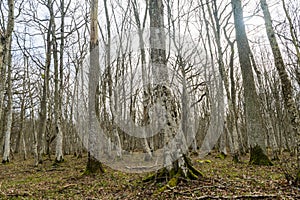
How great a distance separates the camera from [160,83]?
648cm

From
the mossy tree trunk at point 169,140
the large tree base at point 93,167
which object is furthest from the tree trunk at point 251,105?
the large tree base at point 93,167

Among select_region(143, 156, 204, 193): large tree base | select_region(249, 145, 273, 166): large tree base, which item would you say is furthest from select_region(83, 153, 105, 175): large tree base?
select_region(249, 145, 273, 166): large tree base

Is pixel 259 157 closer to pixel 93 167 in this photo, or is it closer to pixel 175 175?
pixel 175 175

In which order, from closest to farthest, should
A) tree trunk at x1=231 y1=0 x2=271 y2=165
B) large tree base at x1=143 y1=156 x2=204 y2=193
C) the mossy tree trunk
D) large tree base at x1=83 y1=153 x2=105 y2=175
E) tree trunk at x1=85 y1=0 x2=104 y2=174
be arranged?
large tree base at x1=143 y1=156 x2=204 y2=193 → the mossy tree trunk → large tree base at x1=83 y1=153 x2=105 y2=175 → tree trunk at x1=85 y1=0 x2=104 y2=174 → tree trunk at x1=231 y1=0 x2=271 y2=165

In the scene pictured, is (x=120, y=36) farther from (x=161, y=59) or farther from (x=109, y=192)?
(x=109, y=192)

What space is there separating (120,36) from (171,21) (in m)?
4.19

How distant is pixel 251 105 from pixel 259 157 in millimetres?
2015

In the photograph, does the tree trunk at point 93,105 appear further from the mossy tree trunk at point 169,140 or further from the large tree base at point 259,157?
the large tree base at point 259,157

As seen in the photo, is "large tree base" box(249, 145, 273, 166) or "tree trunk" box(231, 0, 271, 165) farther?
"tree trunk" box(231, 0, 271, 165)

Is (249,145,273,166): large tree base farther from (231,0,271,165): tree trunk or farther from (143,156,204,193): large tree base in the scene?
(143,156,204,193): large tree base

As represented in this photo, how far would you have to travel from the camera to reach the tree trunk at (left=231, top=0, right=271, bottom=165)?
9.38m

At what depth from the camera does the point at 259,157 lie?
924 centimetres

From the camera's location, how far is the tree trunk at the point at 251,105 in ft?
30.8

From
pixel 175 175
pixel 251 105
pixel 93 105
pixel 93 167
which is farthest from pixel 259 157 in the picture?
pixel 93 105
